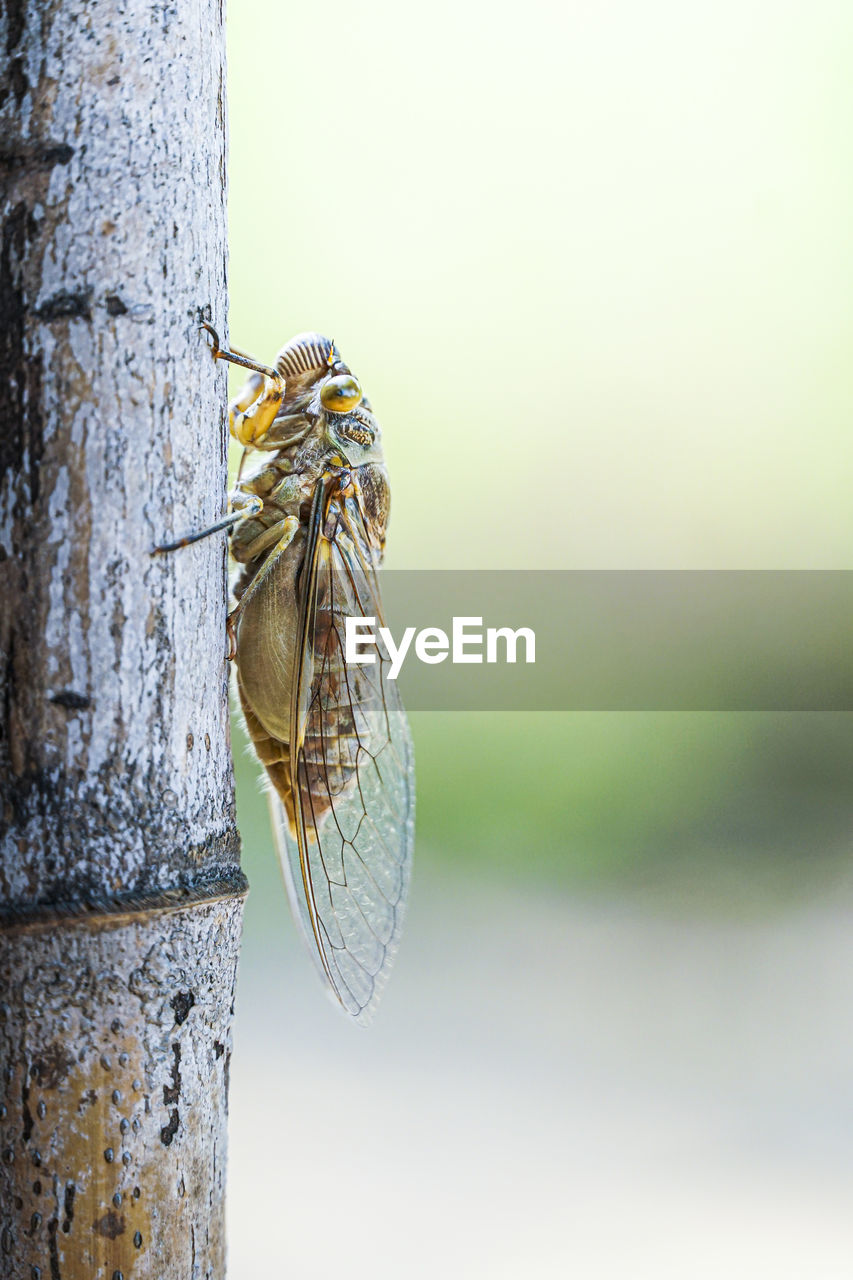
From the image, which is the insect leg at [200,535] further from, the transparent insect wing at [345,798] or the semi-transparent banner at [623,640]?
the semi-transparent banner at [623,640]

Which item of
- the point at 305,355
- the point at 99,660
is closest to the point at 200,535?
the point at 99,660

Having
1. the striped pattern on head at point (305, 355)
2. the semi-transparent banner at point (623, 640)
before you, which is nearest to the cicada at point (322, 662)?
the striped pattern on head at point (305, 355)

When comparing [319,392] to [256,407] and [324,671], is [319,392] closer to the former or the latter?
[256,407]

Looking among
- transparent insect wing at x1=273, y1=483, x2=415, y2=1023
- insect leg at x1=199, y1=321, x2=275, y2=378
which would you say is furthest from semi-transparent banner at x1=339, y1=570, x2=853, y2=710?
insect leg at x1=199, y1=321, x2=275, y2=378

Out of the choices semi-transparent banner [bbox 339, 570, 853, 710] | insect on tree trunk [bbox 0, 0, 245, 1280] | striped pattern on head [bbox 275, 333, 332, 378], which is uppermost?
semi-transparent banner [bbox 339, 570, 853, 710]

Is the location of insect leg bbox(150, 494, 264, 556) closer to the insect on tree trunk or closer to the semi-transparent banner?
the insect on tree trunk

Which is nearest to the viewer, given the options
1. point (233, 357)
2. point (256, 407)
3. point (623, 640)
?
point (233, 357)
